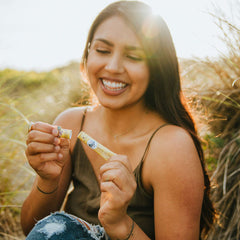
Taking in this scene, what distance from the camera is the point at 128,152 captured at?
6.14 ft

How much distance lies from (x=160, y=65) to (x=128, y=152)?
2.00 feet

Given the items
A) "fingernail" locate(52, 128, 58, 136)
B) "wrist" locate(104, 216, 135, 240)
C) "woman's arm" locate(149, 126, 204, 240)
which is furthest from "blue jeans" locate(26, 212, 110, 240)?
"fingernail" locate(52, 128, 58, 136)

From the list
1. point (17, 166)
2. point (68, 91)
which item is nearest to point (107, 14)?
point (17, 166)

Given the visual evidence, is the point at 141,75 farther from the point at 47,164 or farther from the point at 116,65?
the point at 47,164

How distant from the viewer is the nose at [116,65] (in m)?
1.68

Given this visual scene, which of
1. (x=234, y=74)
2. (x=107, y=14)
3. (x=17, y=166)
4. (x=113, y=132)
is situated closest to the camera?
(x=107, y=14)

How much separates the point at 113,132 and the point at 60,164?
0.49m

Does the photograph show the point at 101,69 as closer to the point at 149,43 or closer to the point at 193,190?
the point at 149,43

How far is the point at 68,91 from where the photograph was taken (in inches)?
220

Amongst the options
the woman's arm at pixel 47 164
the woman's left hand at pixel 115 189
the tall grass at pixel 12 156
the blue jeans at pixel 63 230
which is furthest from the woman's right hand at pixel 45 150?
the tall grass at pixel 12 156

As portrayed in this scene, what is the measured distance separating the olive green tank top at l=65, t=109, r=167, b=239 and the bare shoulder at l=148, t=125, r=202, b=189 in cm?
10

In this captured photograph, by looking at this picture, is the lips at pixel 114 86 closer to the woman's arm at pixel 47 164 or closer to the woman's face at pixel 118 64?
the woman's face at pixel 118 64

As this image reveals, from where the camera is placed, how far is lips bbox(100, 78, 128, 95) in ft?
5.76

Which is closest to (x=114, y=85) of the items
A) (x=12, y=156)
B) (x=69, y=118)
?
(x=69, y=118)
